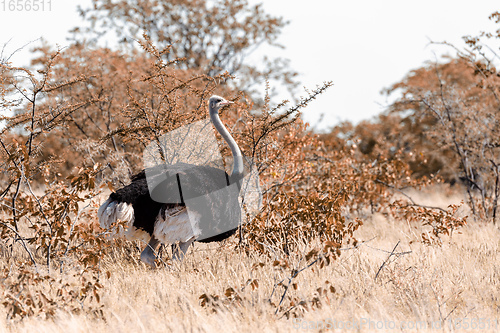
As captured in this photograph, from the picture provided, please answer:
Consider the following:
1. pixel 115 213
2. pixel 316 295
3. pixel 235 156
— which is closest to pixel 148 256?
pixel 115 213

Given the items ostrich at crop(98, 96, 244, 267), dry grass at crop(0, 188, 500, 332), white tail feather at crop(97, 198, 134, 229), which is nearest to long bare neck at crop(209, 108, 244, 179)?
ostrich at crop(98, 96, 244, 267)

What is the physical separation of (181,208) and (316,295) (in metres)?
1.57

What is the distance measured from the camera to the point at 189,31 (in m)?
17.9

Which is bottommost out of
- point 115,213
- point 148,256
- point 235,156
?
point 148,256

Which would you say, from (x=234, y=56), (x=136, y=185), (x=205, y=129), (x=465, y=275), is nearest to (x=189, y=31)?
(x=234, y=56)

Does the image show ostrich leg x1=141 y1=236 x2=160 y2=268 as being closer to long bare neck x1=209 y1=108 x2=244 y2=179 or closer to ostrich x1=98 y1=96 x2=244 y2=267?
ostrich x1=98 y1=96 x2=244 y2=267

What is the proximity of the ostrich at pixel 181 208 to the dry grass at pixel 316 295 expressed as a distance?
36cm

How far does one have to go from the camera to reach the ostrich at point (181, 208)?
4.51m

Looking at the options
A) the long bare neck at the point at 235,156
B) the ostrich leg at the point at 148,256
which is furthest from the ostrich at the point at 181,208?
the ostrich leg at the point at 148,256

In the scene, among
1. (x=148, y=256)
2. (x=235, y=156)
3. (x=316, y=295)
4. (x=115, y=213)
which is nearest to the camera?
(x=316, y=295)

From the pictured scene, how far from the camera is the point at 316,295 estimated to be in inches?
140

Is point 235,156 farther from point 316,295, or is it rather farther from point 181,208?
point 316,295

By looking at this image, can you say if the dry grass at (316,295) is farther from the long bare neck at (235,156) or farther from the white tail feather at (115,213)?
the long bare neck at (235,156)

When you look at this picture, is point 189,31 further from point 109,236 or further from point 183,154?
point 109,236
